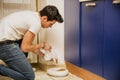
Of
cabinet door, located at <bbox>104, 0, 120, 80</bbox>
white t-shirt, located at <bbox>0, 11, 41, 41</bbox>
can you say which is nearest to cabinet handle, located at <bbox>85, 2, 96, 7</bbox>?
cabinet door, located at <bbox>104, 0, 120, 80</bbox>

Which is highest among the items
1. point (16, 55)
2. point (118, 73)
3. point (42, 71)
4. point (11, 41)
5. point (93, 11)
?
point (93, 11)

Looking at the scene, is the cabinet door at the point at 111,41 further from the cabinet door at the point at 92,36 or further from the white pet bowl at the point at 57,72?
the white pet bowl at the point at 57,72

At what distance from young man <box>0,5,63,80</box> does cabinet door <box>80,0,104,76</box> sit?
339 millimetres

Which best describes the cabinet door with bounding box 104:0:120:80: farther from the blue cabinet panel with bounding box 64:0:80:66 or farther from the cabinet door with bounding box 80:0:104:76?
the blue cabinet panel with bounding box 64:0:80:66

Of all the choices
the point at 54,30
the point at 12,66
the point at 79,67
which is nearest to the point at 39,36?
the point at 54,30

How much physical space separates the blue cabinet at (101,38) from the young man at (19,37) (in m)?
0.35

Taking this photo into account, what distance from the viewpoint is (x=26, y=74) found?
1728mm

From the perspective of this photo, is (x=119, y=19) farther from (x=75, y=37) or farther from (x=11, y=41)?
(x=11, y=41)

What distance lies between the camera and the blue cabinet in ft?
5.15

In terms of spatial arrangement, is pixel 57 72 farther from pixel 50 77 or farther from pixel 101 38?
pixel 101 38

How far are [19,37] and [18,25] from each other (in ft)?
0.43

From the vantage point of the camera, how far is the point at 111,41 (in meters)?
1.61

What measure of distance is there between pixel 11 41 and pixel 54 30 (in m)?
0.75

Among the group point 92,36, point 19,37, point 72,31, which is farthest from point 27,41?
point 72,31
